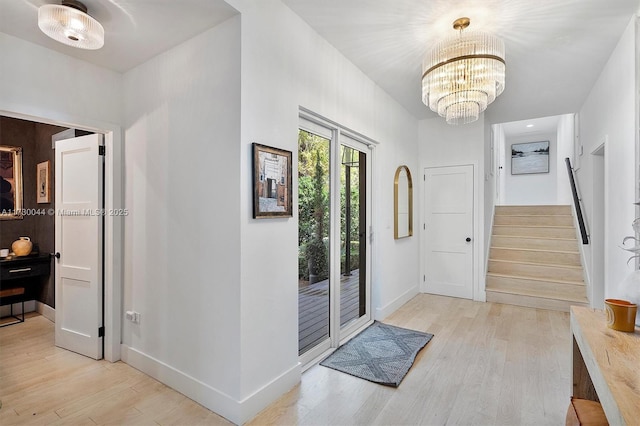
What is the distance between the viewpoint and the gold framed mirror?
3.80 m

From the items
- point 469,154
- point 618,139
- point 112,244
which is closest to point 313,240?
point 112,244

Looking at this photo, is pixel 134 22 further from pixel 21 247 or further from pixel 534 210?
pixel 534 210

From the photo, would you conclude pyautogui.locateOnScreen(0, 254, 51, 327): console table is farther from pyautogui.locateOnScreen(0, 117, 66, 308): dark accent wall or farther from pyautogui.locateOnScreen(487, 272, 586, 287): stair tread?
pyautogui.locateOnScreen(487, 272, 586, 287): stair tread

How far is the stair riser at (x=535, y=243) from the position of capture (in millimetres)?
5023

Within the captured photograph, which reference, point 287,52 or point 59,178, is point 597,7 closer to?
point 287,52

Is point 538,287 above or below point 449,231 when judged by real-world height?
below

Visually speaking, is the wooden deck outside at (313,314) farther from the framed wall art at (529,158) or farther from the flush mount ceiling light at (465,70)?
the framed wall art at (529,158)

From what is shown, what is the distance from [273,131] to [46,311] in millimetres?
3833

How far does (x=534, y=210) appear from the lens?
611 centimetres

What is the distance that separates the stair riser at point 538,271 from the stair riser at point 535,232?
87 cm

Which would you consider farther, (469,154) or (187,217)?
(469,154)

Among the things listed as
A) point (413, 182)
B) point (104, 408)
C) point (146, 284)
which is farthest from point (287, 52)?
point (413, 182)

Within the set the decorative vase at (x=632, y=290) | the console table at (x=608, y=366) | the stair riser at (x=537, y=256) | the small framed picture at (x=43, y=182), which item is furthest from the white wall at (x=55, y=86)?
the stair riser at (x=537, y=256)

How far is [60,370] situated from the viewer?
2611mm
